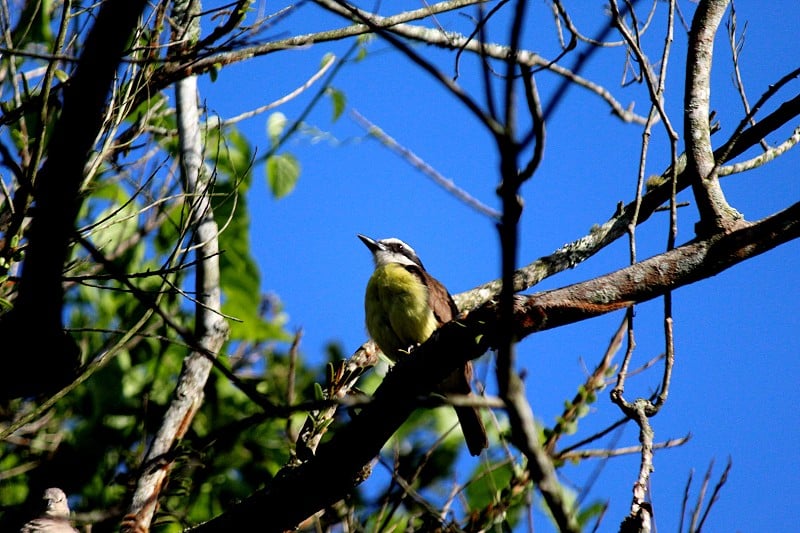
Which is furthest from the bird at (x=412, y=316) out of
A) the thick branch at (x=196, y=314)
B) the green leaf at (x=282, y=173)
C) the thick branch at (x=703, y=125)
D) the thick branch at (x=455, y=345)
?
the thick branch at (x=703, y=125)

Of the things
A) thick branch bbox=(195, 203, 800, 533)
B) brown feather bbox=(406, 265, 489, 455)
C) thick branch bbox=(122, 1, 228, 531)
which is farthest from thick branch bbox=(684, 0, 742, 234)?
thick branch bbox=(122, 1, 228, 531)

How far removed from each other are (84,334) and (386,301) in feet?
6.21

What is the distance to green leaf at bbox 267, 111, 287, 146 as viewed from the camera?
527cm

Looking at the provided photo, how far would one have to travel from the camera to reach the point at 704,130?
3.41m

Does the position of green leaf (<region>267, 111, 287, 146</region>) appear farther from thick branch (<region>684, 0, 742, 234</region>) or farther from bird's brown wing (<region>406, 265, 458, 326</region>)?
thick branch (<region>684, 0, 742, 234</region>)

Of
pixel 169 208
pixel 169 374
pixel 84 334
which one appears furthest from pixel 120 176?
pixel 169 374

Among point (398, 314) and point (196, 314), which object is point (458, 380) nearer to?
point (398, 314)

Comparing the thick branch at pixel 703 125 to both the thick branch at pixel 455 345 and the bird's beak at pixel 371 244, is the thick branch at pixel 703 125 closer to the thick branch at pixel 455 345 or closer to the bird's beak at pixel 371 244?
the thick branch at pixel 455 345

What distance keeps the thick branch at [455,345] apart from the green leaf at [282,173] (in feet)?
7.40

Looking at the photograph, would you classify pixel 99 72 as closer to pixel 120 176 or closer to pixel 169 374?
pixel 120 176

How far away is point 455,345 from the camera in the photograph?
3141mm

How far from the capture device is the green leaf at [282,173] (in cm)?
549

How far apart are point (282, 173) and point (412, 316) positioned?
123 centimetres

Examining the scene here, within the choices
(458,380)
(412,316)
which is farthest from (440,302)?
(458,380)
